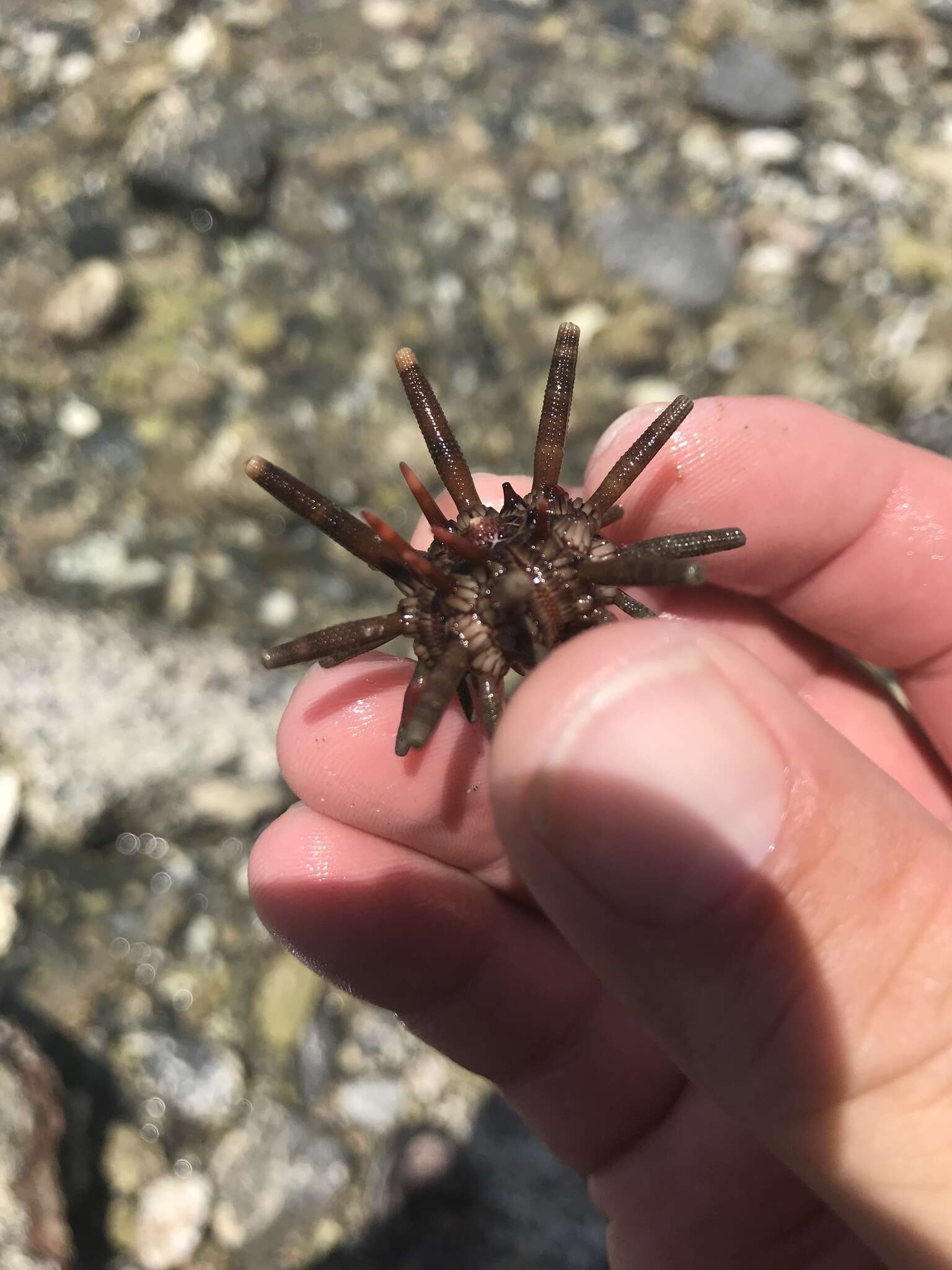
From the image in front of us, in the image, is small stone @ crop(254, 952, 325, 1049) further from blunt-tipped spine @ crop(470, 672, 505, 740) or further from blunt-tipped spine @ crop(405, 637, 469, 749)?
blunt-tipped spine @ crop(405, 637, 469, 749)

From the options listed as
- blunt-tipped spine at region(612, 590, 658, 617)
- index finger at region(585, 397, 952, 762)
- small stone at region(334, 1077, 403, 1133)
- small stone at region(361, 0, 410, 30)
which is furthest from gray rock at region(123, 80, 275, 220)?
small stone at region(334, 1077, 403, 1133)

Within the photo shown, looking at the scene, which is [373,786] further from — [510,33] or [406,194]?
[510,33]

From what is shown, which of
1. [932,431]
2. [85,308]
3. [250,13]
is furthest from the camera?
[250,13]

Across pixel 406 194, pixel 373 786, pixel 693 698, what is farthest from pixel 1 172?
→ pixel 693 698

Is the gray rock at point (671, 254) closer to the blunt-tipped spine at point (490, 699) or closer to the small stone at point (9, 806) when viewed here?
the blunt-tipped spine at point (490, 699)

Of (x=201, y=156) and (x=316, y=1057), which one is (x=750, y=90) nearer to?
(x=201, y=156)

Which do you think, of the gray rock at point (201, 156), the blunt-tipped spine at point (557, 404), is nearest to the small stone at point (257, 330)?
the gray rock at point (201, 156)

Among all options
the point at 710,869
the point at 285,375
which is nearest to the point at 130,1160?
the point at 710,869
